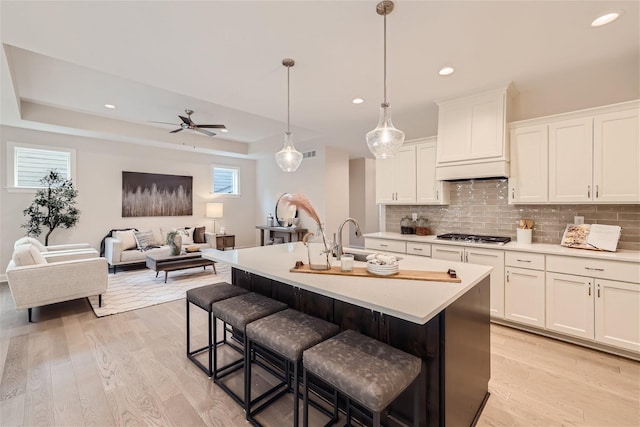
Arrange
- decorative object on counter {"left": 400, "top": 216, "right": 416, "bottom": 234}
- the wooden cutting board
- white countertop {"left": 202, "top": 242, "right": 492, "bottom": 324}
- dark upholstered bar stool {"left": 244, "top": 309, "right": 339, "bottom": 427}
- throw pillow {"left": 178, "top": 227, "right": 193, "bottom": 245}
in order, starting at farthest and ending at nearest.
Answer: throw pillow {"left": 178, "top": 227, "right": 193, "bottom": 245} < decorative object on counter {"left": 400, "top": 216, "right": 416, "bottom": 234} < the wooden cutting board < dark upholstered bar stool {"left": 244, "top": 309, "right": 339, "bottom": 427} < white countertop {"left": 202, "top": 242, "right": 492, "bottom": 324}

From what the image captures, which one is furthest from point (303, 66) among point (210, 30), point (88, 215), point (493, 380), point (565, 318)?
point (88, 215)

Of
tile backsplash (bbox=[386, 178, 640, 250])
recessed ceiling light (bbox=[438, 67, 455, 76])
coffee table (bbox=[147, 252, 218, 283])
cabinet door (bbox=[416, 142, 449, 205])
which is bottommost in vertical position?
coffee table (bbox=[147, 252, 218, 283])

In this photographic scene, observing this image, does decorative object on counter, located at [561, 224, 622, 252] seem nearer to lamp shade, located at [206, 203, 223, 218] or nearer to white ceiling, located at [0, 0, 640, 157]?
white ceiling, located at [0, 0, 640, 157]

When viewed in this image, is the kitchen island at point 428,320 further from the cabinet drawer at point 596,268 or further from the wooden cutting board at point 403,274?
the cabinet drawer at point 596,268

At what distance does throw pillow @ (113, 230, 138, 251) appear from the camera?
564cm

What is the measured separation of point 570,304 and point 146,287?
557 centimetres

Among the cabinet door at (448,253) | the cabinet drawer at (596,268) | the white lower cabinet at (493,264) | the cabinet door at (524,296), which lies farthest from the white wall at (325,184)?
the cabinet drawer at (596,268)

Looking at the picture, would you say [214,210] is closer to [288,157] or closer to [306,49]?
[288,157]

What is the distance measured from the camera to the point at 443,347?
144 cm

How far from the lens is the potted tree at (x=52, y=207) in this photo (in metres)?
4.91

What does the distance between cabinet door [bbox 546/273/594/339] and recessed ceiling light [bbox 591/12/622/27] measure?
2.13m

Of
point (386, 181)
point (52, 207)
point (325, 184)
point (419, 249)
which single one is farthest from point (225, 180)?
point (419, 249)

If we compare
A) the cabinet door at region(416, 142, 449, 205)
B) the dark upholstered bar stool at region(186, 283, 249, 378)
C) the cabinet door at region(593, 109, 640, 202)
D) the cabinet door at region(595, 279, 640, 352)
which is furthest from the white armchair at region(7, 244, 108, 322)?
the cabinet door at region(593, 109, 640, 202)

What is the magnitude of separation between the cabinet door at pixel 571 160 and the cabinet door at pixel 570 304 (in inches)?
33.2
